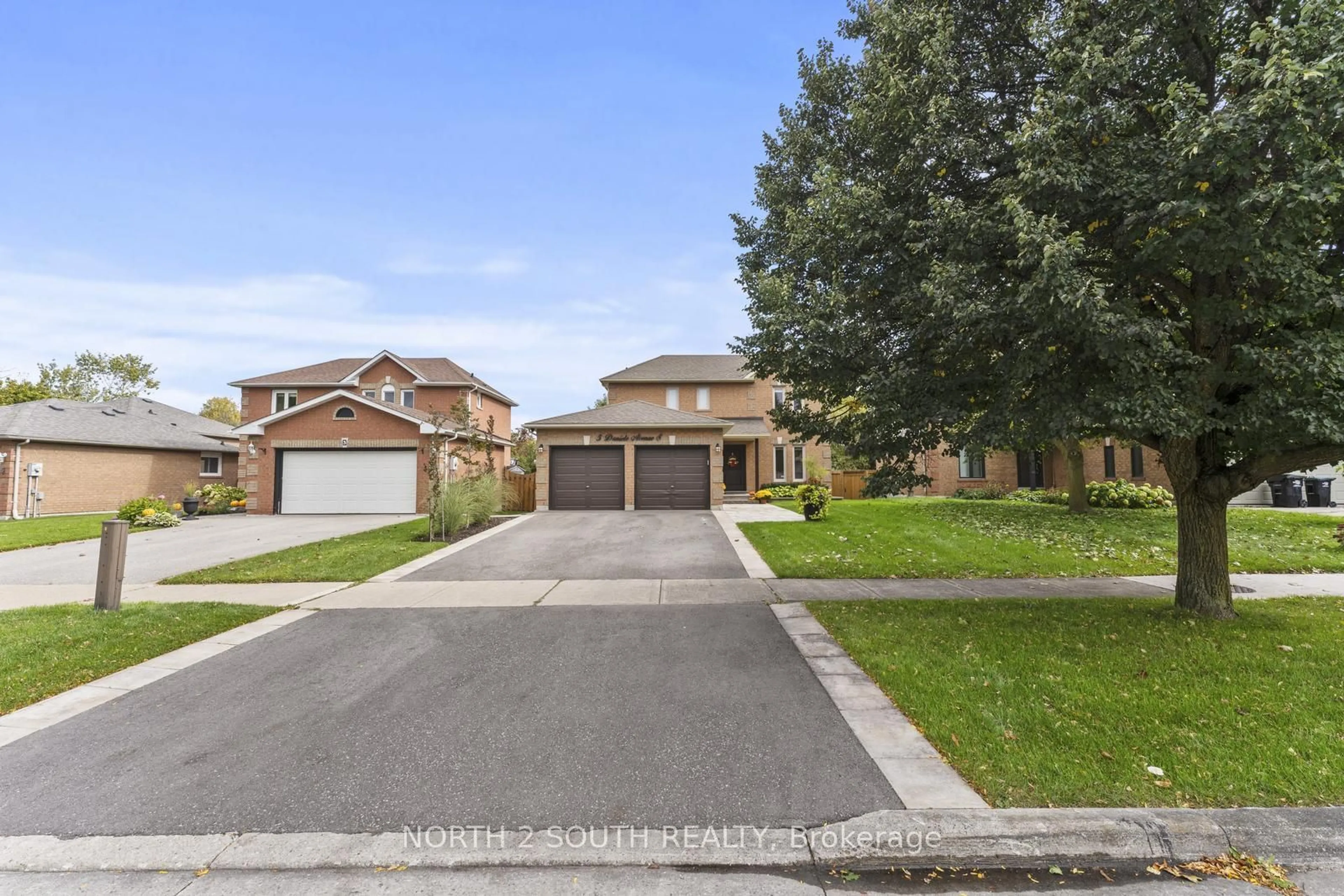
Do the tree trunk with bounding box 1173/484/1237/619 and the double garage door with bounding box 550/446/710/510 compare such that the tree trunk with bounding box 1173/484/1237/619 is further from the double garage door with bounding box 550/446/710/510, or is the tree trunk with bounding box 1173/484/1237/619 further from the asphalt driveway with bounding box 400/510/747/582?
the double garage door with bounding box 550/446/710/510

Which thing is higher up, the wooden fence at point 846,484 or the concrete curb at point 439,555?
the wooden fence at point 846,484

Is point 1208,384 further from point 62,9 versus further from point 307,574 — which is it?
point 62,9

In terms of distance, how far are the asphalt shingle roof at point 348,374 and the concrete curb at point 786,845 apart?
2691 cm

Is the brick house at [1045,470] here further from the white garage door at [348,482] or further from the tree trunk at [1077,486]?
the white garage door at [348,482]

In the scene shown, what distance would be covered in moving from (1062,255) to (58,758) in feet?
24.8

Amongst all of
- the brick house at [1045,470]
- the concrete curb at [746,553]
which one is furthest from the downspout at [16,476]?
the brick house at [1045,470]

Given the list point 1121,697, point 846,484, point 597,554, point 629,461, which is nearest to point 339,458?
point 629,461

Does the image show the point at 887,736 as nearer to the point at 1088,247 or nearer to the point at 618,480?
the point at 1088,247

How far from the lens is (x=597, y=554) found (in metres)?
11.4

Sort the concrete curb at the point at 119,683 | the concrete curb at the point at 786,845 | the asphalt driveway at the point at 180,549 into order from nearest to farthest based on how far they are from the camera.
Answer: the concrete curb at the point at 786,845 < the concrete curb at the point at 119,683 < the asphalt driveway at the point at 180,549

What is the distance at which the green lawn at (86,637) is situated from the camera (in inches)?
190

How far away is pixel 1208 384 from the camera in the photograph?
5348 millimetres

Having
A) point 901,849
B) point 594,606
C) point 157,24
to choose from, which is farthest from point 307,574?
point 157,24

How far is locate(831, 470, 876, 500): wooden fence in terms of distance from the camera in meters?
24.3
